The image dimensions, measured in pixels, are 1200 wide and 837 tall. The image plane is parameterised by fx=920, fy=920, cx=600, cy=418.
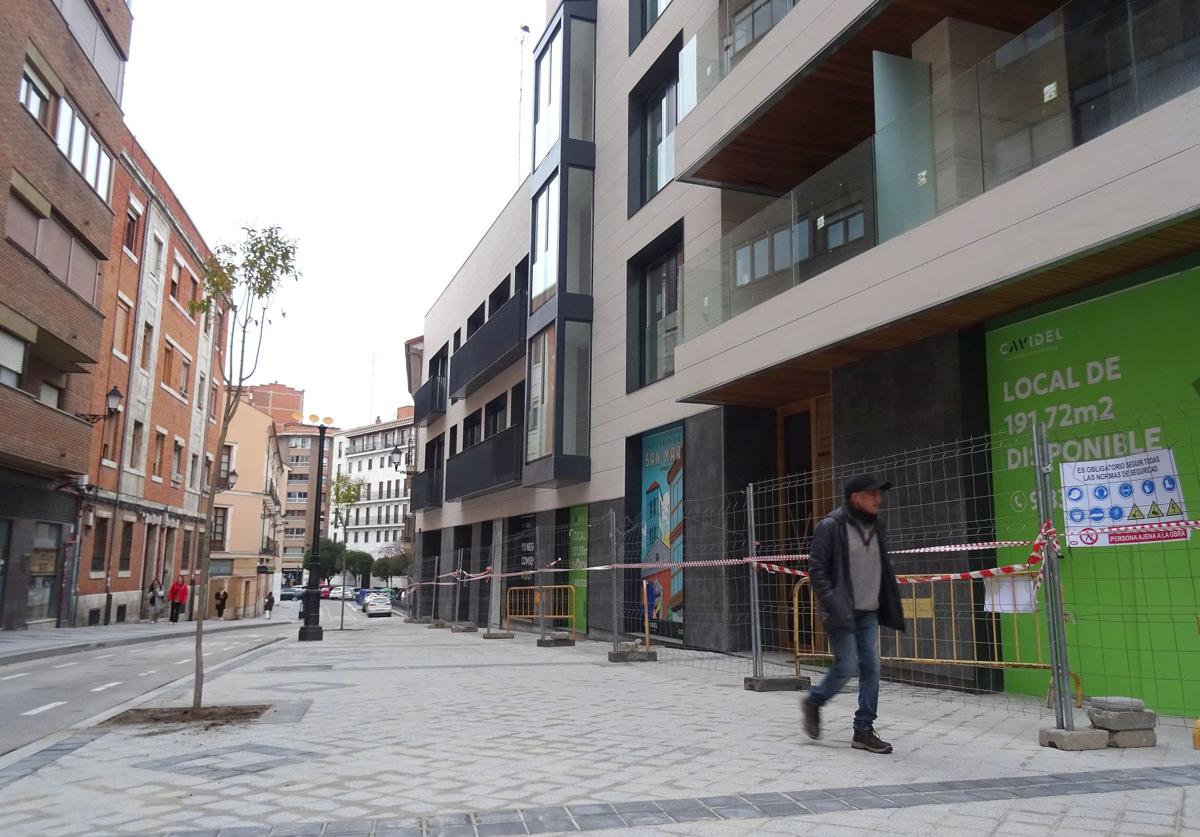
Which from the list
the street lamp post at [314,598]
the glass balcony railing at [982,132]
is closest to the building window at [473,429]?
the street lamp post at [314,598]

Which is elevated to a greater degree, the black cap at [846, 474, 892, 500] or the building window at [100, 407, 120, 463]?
the building window at [100, 407, 120, 463]

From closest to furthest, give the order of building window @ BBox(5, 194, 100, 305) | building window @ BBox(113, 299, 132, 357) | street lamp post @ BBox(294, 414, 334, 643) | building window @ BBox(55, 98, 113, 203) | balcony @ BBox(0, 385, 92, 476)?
balcony @ BBox(0, 385, 92, 476), building window @ BBox(5, 194, 100, 305), street lamp post @ BBox(294, 414, 334, 643), building window @ BBox(55, 98, 113, 203), building window @ BBox(113, 299, 132, 357)

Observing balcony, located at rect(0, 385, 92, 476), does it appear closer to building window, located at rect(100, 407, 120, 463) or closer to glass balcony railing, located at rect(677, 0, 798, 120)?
building window, located at rect(100, 407, 120, 463)

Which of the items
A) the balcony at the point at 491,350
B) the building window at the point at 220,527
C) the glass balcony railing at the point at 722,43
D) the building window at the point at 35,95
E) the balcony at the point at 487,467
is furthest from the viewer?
the building window at the point at 220,527

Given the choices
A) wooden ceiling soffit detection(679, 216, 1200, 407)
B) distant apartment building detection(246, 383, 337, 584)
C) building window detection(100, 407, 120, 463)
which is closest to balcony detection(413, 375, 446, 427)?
building window detection(100, 407, 120, 463)

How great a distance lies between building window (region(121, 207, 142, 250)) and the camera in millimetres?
29672

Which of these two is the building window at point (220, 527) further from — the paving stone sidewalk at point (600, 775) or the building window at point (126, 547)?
the paving stone sidewalk at point (600, 775)

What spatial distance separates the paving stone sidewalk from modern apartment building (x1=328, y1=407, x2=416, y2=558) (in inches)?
3876

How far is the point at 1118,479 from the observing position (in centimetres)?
737

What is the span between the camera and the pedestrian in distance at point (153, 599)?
108 feet

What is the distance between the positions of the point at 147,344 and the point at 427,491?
36.1 ft

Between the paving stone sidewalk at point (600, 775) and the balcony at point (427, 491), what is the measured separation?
81.9 ft

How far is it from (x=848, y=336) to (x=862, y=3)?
3552 millimetres

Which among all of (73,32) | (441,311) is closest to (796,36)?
(73,32)
